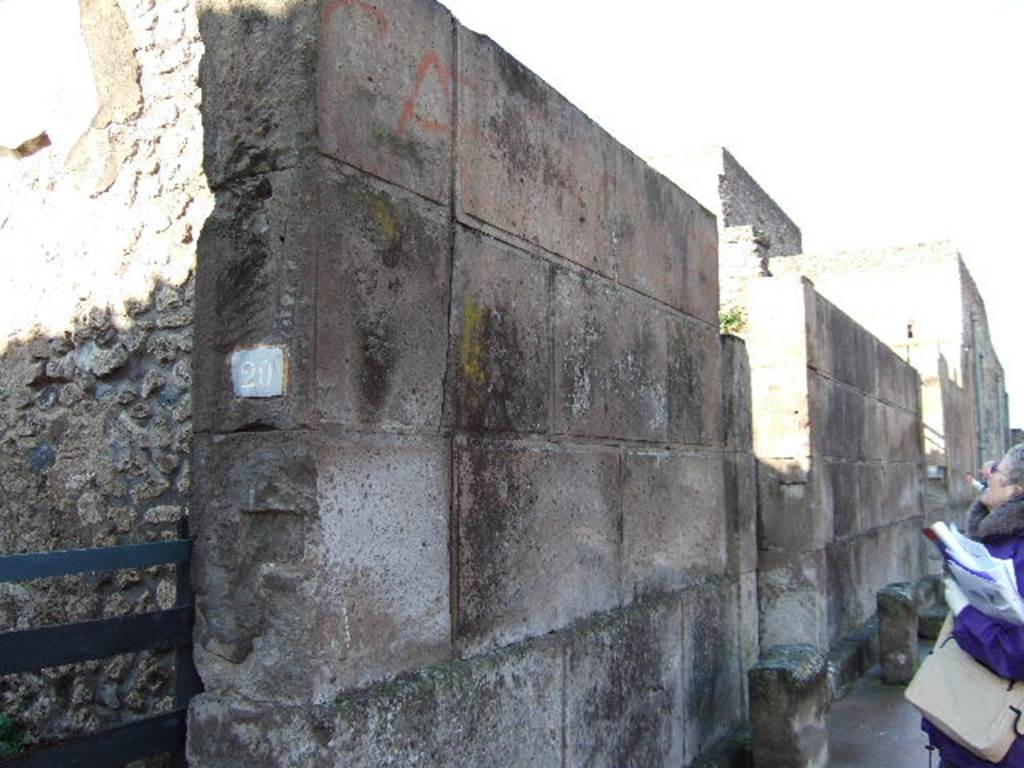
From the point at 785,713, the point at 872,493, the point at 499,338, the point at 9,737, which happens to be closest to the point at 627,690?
the point at 785,713

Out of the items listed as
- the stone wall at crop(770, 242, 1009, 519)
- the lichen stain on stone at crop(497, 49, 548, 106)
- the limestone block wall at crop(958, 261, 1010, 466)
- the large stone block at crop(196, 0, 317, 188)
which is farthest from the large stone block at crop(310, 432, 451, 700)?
the limestone block wall at crop(958, 261, 1010, 466)

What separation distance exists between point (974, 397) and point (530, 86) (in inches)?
674

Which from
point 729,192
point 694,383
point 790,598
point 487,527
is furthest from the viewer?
point 729,192

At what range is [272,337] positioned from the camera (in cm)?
229

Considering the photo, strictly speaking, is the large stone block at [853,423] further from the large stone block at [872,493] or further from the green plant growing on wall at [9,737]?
the green plant growing on wall at [9,737]

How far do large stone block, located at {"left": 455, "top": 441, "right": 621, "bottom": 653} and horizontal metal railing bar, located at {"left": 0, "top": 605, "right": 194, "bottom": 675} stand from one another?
78cm

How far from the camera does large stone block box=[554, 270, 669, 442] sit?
3.41 meters

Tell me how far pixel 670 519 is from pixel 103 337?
2.49 meters

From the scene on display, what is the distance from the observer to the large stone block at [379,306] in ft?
7.69

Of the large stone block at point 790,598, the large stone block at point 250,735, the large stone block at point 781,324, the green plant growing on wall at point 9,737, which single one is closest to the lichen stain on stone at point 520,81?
the large stone block at point 250,735

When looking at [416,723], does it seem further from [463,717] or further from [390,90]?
[390,90]

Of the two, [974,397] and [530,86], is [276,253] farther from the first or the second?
[974,397]

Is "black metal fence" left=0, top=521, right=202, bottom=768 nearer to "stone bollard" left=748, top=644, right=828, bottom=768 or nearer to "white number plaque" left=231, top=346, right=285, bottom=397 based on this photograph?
"white number plaque" left=231, top=346, right=285, bottom=397

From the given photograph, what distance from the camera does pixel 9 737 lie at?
3742mm
